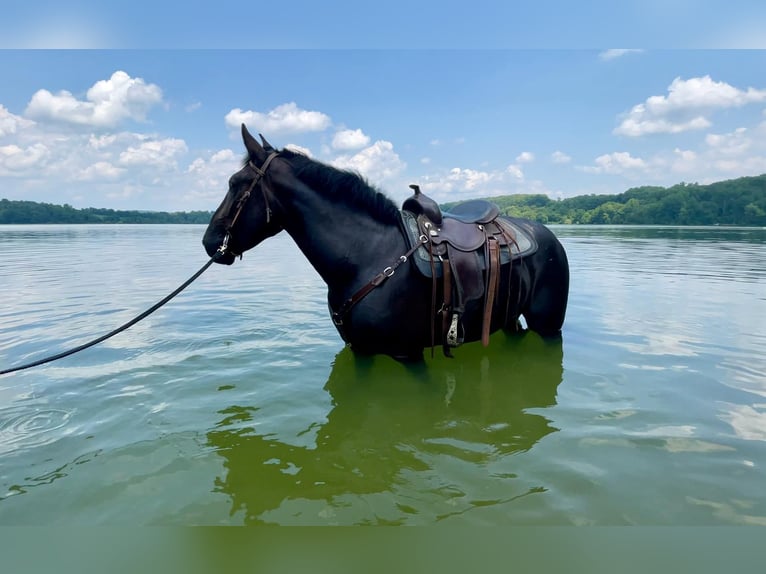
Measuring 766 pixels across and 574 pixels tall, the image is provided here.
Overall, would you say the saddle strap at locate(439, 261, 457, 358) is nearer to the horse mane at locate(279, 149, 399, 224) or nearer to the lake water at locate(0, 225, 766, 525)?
the lake water at locate(0, 225, 766, 525)

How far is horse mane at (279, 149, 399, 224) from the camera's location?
4082mm

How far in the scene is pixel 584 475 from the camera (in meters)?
3.01

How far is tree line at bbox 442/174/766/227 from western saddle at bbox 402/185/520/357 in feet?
216

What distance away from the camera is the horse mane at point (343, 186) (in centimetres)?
408

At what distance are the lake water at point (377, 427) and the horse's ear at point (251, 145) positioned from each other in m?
2.28

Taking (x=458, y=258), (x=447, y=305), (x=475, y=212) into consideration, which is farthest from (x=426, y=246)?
(x=475, y=212)

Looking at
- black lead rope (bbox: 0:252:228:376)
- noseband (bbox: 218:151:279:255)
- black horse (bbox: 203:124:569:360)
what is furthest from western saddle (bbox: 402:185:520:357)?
black lead rope (bbox: 0:252:228:376)

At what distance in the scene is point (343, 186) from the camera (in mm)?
4145

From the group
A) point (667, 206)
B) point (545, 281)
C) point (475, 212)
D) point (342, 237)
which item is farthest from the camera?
point (667, 206)

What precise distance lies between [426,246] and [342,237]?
797 mm

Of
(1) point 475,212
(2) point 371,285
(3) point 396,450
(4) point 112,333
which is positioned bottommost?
(3) point 396,450

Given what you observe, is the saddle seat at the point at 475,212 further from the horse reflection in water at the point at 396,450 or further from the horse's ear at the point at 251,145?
the horse's ear at the point at 251,145

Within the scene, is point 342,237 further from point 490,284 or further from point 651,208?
point 651,208

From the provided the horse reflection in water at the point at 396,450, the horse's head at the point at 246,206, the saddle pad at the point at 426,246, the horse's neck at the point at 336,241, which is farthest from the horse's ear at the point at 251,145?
the horse reflection in water at the point at 396,450
